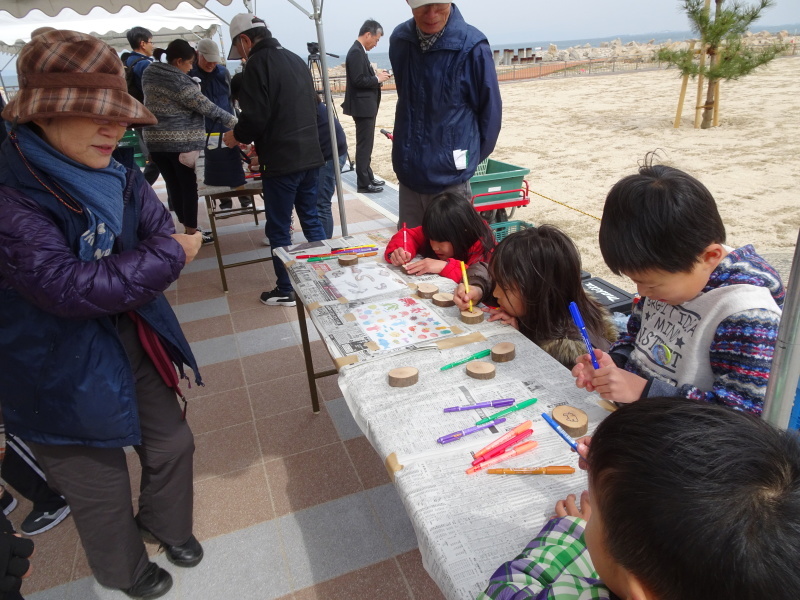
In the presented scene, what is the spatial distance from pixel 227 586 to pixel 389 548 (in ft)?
1.77

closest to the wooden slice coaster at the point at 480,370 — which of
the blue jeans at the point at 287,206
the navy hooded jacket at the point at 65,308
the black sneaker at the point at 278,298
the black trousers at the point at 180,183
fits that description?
the navy hooded jacket at the point at 65,308

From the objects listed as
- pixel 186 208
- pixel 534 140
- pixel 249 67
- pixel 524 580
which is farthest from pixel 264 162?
pixel 534 140

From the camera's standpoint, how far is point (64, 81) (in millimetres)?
1184

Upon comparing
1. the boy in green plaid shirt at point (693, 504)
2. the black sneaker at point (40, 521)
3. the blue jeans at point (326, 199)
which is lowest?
the black sneaker at point (40, 521)

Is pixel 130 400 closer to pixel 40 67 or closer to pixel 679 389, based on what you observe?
pixel 40 67

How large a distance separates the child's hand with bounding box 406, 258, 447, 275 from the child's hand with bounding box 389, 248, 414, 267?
0.16 feet

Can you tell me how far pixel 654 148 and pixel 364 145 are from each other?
5.56m

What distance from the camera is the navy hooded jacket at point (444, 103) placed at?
2.66m

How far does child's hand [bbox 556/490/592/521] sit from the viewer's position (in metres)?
0.89

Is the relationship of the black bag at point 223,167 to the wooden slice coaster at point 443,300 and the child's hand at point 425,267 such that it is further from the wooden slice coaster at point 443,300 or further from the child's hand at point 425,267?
the wooden slice coaster at point 443,300

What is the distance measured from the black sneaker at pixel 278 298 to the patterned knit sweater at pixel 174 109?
1415mm

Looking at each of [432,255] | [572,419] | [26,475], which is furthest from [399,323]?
[26,475]

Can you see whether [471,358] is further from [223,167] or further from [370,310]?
[223,167]

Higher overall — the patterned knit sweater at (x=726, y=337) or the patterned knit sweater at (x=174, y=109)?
the patterned knit sweater at (x=174, y=109)
